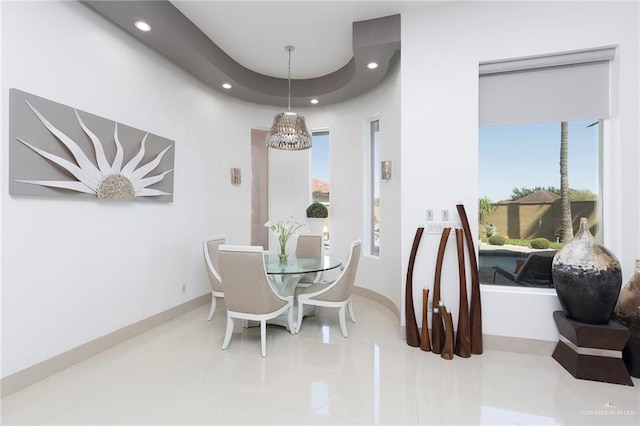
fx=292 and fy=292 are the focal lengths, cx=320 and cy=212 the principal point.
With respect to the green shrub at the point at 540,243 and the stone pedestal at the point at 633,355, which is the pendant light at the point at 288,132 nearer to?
the green shrub at the point at 540,243

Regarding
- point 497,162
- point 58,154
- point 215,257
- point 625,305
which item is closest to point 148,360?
point 215,257

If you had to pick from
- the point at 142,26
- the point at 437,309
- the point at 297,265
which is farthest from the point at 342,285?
the point at 142,26

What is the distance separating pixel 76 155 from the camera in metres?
2.38

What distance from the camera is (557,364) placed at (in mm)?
2439

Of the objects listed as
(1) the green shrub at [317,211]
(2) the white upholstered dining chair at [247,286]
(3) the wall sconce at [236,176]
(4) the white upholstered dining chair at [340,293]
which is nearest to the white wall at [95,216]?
(3) the wall sconce at [236,176]

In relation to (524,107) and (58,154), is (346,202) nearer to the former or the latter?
(524,107)

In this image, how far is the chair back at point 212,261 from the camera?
→ 10.9 feet

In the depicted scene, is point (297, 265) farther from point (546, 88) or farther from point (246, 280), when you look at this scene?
point (546, 88)

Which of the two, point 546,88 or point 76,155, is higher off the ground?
point 546,88

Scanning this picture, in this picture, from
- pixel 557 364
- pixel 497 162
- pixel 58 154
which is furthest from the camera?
pixel 497 162

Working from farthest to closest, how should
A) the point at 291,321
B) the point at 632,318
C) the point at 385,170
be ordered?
the point at 385,170 → the point at 291,321 → the point at 632,318

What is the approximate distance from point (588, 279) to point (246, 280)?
270 cm

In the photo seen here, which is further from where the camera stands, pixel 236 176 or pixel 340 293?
pixel 236 176

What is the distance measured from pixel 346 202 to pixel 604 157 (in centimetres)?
302
